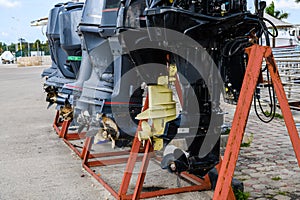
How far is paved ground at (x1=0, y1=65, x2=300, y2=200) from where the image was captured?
3.97 m

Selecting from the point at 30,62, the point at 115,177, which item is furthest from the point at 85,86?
the point at 30,62

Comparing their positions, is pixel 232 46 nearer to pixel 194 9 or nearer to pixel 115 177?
pixel 194 9

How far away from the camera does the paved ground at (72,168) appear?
3969 millimetres

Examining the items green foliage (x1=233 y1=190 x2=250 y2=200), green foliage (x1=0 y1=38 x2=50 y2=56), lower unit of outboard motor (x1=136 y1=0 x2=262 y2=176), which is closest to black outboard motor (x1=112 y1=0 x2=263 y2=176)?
lower unit of outboard motor (x1=136 y1=0 x2=262 y2=176)

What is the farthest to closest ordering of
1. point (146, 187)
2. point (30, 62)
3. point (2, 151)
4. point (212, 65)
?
point (30, 62)
point (2, 151)
point (146, 187)
point (212, 65)

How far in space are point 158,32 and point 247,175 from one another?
2065 millimetres

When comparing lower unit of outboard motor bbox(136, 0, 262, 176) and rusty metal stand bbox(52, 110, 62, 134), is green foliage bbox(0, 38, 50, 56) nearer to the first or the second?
rusty metal stand bbox(52, 110, 62, 134)

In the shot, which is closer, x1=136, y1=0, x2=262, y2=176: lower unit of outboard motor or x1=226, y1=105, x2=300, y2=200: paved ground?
x1=136, y1=0, x2=262, y2=176: lower unit of outboard motor

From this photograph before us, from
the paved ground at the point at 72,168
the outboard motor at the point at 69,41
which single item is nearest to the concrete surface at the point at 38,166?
the paved ground at the point at 72,168

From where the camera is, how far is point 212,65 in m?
3.16

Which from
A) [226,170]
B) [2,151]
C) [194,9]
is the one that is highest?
[194,9]

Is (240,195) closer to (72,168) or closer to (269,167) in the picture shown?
(269,167)

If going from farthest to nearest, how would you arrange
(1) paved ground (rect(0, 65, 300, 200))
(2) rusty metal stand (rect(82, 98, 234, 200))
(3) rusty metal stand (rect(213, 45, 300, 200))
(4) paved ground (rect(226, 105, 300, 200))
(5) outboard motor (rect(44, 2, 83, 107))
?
(5) outboard motor (rect(44, 2, 83, 107)), (1) paved ground (rect(0, 65, 300, 200)), (4) paved ground (rect(226, 105, 300, 200)), (2) rusty metal stand (rect(82, 98, 234, 200)), (3) rusty metal stand (rect(213, 45, 300, 200))

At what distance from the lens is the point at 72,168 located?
4.93 meters
